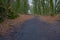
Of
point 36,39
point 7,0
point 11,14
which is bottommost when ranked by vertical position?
point 36,39

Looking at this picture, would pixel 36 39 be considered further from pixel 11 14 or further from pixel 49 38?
pixel 11 14

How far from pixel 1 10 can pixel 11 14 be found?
3.11m

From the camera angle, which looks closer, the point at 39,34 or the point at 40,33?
the point at 39,34

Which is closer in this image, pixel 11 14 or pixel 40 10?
pixel 11 14

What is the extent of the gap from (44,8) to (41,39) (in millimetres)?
26952

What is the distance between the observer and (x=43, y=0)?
1324 inches

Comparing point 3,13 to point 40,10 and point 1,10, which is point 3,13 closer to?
point 1,10

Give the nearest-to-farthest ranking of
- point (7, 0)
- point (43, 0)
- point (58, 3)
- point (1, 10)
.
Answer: point (1, 10), point (7, 0), point (58, 3), point (43, 0)

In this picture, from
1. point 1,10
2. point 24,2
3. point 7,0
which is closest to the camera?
point 1,10

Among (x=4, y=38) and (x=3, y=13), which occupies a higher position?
(x=3, y=13)

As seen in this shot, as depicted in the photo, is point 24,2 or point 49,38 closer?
point 49,38

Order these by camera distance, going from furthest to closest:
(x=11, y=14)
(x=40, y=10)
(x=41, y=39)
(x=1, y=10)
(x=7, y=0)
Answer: (x=40, y=10) < (x=11, y=14) < (x=7, y=0) < (x=1, y=10) < (x=41, y=39)

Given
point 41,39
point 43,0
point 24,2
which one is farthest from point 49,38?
point 43,0

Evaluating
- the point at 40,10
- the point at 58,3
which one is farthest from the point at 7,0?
the point at 40,10
